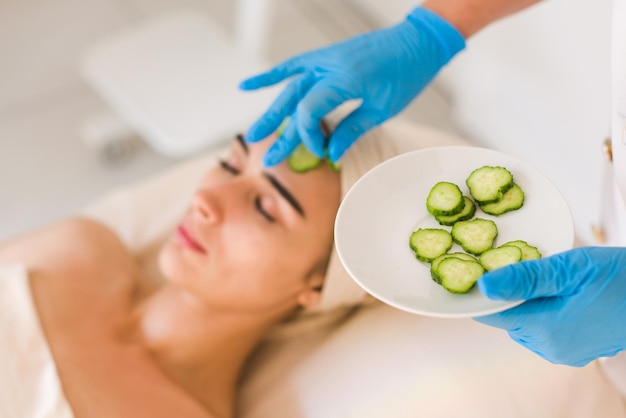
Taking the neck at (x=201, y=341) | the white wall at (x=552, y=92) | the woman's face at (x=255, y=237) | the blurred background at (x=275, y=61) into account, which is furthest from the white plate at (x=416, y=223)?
the neck at (x=201, y=341)

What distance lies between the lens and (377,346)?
1.44m

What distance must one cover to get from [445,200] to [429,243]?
5 cm

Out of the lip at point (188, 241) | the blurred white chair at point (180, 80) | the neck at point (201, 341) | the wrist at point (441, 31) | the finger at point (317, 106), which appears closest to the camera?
the finger at point (317, 106)

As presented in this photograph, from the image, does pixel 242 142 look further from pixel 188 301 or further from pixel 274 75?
pixel 188 301

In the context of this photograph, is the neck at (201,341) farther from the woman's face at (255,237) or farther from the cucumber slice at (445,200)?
the cucumber slice at (445,200)

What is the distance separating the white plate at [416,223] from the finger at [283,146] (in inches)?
15.0

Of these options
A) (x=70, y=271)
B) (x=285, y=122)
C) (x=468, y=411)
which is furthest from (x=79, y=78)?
(x=468, y=411)

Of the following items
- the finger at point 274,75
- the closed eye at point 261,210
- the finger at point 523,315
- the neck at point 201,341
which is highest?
the finger at point 274,75

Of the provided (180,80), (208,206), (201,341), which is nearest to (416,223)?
(208,206)

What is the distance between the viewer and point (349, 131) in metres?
1.21

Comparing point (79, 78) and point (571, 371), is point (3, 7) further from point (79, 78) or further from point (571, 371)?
point (571, 371)

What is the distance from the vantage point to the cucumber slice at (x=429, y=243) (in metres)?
0.85

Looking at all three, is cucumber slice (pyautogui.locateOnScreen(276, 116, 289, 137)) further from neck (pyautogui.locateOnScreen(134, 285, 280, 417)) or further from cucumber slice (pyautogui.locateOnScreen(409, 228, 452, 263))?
cucumber slice (pyautogui.locateOnScreen(409, 228, 452, 263))

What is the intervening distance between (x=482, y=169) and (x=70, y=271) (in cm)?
101
